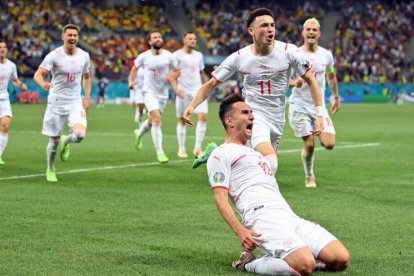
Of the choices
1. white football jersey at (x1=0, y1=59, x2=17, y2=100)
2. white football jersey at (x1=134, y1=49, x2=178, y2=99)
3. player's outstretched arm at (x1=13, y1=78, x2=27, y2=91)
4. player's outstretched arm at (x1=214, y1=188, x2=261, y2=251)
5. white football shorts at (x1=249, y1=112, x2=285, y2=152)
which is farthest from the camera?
white football jersey at (x1=134, y1=49, x2=178, y2=99)

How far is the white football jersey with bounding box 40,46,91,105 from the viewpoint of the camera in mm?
16188

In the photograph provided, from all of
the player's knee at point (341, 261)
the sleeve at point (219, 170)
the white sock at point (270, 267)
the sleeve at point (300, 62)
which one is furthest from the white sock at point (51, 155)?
the player's knee at point (341, 261)

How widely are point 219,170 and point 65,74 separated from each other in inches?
341

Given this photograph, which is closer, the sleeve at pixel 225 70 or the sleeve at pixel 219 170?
the sleeve at pixel 219 170

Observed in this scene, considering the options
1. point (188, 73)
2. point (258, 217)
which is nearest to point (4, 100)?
point (188, 73)

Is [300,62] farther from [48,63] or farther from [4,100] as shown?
[4,100]

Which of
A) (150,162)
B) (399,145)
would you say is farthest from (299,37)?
(150,162)

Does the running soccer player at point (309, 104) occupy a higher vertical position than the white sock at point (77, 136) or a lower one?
higher

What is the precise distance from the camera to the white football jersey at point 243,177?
8209 millimetres

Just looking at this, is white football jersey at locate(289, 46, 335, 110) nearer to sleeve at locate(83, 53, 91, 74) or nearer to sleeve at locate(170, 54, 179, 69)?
sleeve at locate(83, 53, 91, 74)

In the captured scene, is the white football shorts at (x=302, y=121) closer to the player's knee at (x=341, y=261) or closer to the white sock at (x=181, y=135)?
the white sock at (x=181, y=135)

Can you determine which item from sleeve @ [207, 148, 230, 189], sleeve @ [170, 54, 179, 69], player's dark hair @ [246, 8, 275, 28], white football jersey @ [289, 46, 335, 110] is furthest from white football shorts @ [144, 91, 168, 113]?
sleeve @ [207, 148, 230, 189]

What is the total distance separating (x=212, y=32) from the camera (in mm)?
69938

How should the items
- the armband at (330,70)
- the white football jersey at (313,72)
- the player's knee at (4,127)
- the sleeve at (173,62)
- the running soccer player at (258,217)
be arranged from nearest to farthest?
the running soccer player at (258,217), the white football jersey at (313,72), the armband at (330,70), the player's knee at (4,127), the sleeve at (173,62)
